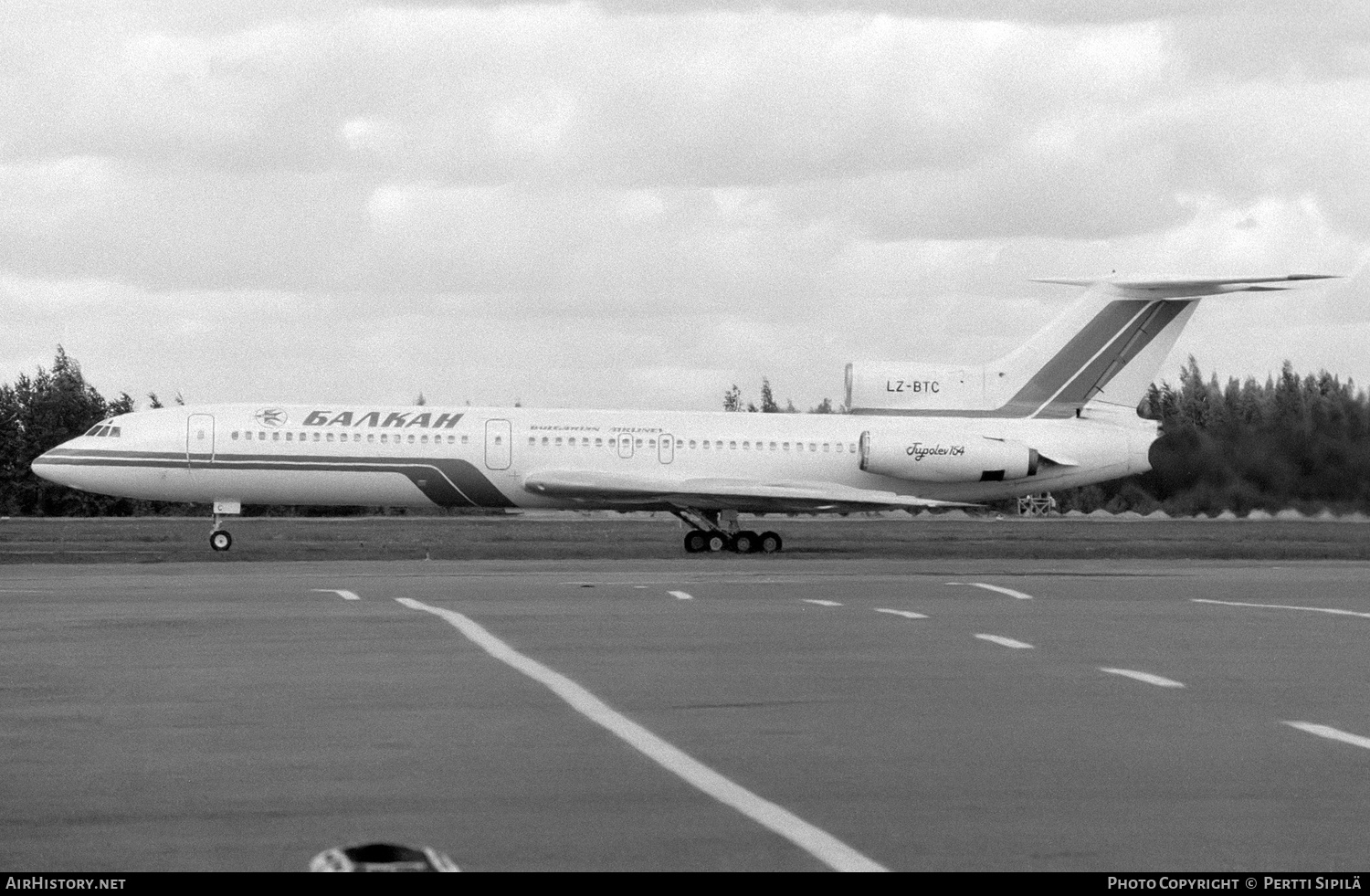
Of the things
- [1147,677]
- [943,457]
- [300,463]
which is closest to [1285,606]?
[1147,677]

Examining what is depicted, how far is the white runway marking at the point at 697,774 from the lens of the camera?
877cm

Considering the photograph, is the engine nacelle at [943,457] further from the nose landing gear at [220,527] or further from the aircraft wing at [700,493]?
the nose landing gear at [220,527]

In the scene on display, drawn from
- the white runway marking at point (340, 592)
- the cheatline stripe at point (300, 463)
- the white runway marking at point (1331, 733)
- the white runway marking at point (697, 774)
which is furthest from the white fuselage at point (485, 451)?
the white runway marking at point (1331, 733)

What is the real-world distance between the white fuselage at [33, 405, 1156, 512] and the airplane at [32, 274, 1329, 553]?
43 millimetres

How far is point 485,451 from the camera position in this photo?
49.6 meters

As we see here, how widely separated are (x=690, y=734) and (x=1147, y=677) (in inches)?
200

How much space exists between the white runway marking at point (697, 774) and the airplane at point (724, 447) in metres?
31.2

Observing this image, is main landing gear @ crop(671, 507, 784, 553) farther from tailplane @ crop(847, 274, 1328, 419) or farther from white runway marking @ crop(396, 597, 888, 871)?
white runway marking @ crop(396, 597, 888, 871)

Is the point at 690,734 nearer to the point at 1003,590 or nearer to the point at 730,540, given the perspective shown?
the point at 1003,590

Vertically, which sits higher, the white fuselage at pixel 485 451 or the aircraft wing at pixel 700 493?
the white fuselage at pixel 485 451

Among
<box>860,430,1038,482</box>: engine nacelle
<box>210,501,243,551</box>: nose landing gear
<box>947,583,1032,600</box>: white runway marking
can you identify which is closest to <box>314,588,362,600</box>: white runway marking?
<box>947,583,1032,600</box>: white runway marking

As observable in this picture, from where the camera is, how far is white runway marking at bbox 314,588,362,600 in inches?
1069

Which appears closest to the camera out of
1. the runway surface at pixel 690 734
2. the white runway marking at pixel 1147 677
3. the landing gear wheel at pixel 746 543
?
the runway surface at pixel 690 734
